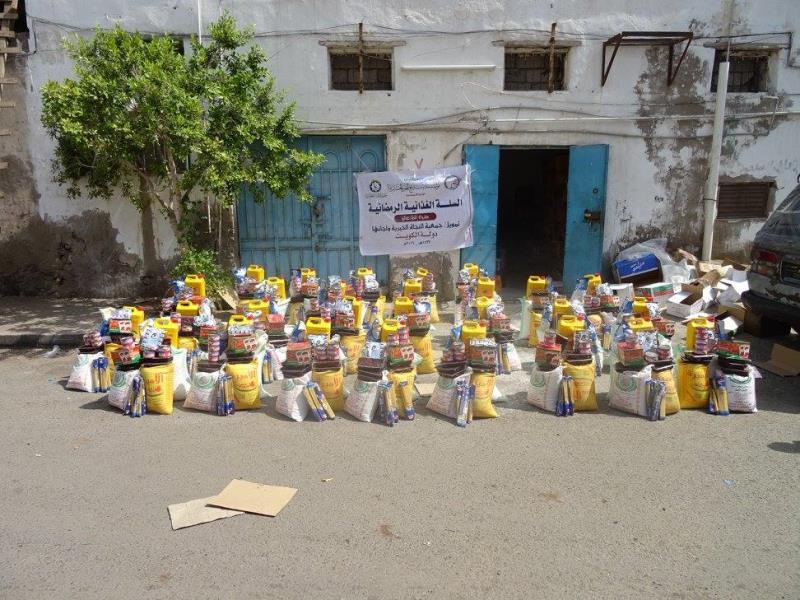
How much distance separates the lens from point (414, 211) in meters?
9.32

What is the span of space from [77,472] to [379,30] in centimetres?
711

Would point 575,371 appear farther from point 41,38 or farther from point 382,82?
point 41,38

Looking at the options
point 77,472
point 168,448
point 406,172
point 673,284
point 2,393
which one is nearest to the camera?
point 77,472

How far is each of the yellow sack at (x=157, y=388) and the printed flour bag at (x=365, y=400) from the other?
5.14 feet

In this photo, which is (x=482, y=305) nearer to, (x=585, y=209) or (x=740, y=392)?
(x=740, y=392)

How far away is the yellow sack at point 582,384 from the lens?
5163 mm

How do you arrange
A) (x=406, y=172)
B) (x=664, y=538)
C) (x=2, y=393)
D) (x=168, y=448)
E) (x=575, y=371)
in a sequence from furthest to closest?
1. (x=406, y=172)
2. (x=2, y=393)
3. (x=575, y=371)
4. (x=168, y=448)
5. (x=664, y=538)

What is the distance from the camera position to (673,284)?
28.2 feet

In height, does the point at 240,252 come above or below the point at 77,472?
above

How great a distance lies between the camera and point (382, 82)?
9188 millimetres

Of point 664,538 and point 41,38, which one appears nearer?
point 664,538

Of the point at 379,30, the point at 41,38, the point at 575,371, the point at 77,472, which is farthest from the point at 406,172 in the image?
the point at 77,472

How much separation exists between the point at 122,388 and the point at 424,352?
108 inches

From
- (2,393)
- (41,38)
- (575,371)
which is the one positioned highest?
(41,38)
